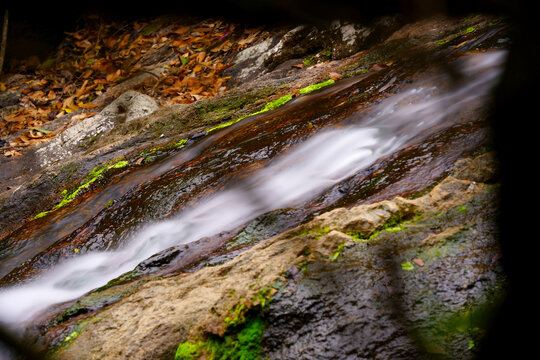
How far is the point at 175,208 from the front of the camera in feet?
13.7

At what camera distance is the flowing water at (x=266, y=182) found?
364 centimetres

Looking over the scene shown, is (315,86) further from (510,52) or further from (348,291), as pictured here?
(510,52)

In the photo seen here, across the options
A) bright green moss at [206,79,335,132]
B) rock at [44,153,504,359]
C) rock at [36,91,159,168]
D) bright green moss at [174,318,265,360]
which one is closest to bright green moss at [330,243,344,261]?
rock at [44,153,504,359]

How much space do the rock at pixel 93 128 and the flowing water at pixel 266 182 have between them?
3664 mm

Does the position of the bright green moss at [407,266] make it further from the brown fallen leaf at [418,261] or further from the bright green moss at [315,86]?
the bright green moss at [315,86]

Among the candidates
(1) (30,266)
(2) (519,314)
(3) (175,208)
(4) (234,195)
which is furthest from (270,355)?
(1) (30,266)

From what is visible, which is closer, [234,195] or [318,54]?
[234,195]

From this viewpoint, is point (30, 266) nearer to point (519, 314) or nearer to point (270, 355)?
point (270, 355)

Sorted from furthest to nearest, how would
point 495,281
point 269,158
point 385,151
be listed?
point 269,158, point 385,151, point 495,281

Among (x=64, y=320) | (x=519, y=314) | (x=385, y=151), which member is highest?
(x=519, y=314)

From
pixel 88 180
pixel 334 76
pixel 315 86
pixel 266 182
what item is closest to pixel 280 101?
pixel 315 86

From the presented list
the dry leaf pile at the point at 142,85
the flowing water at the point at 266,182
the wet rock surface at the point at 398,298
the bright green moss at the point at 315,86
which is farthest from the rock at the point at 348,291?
the dry leaf pile at the point at 142,85

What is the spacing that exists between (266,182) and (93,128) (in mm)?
5426

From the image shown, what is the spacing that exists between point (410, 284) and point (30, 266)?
13.3 feet
